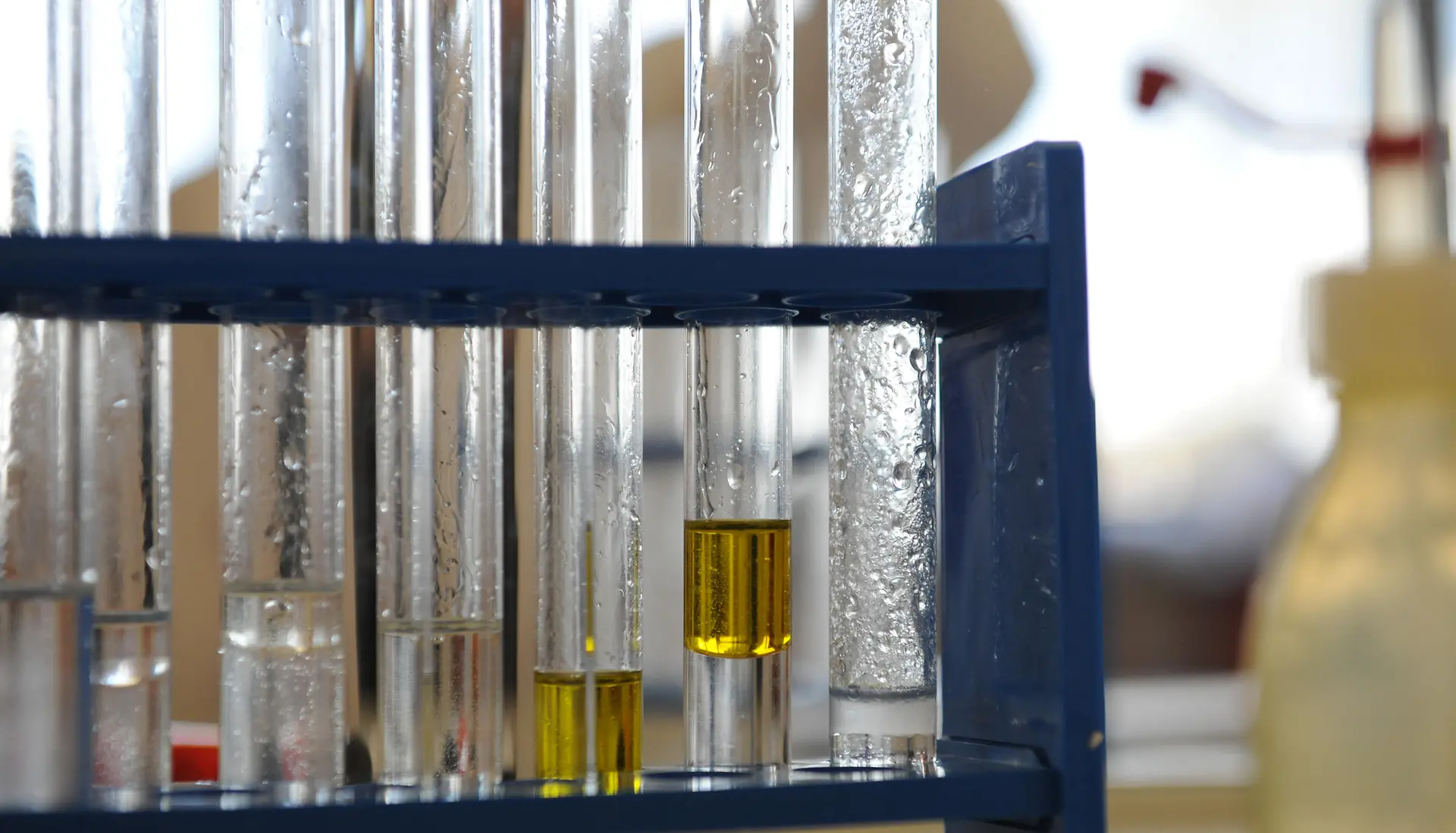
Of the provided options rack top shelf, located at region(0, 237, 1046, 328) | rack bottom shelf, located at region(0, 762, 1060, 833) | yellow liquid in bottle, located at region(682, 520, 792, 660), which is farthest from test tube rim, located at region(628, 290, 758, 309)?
rack bottom shelf, located at region(0, 762, 1060, 833)

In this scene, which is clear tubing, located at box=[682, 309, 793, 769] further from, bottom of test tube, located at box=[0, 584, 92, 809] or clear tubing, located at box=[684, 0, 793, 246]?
bottom of test tube, located at box=[0, 584, 92, 809]

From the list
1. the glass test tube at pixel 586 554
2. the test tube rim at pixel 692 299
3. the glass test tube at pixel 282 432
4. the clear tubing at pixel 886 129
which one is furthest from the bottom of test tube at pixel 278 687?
the clear tubing at pixel 886 129

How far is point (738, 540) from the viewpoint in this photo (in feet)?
2.07

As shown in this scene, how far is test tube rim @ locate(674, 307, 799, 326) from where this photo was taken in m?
0.63

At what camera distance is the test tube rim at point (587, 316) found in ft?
2.02

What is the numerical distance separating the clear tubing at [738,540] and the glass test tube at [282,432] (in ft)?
0.56

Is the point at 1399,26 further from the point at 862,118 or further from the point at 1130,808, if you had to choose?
the point at 1130,808

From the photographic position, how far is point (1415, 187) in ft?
2.05

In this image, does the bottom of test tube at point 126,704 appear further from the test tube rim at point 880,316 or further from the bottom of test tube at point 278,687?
the test tube rim at point 880,316

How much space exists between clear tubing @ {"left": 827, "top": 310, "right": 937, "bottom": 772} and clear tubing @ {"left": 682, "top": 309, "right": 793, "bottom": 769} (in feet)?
0.10

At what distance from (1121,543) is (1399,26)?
1.28 ft

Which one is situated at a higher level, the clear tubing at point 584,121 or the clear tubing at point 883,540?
the clear tubing at point 584,121

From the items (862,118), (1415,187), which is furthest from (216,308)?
(1415,187)

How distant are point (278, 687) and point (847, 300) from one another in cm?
32
